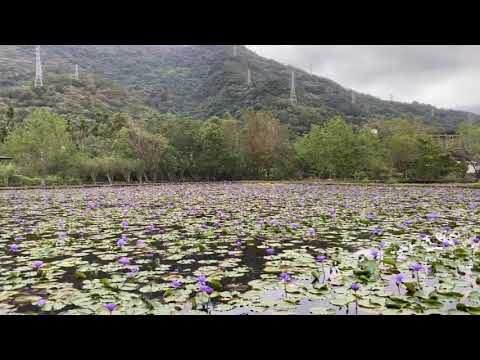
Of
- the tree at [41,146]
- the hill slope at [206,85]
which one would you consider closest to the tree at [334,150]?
the hill slope at [206,85]

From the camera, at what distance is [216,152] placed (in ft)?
89.3

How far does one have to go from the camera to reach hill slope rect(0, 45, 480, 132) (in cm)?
4384

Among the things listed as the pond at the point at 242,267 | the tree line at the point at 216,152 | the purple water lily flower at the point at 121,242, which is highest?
the tree line at the point at 216,152

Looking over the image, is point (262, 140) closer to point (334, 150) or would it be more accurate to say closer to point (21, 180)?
point (334, 150)

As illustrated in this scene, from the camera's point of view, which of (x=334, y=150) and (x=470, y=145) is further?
(x=334, y=150)

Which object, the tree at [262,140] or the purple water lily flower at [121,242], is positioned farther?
the tree at [262,140]

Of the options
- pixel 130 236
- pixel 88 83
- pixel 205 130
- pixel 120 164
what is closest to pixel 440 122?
pixel 205 130

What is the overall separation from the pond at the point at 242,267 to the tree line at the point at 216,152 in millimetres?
16808

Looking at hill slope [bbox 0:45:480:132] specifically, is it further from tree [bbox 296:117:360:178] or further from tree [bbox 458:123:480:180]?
tree [bbox 458:123:480:180]

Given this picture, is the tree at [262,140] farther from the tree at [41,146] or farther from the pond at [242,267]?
the pond at [242,267]

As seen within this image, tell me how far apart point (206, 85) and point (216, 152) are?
31118mm

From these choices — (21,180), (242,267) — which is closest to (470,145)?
(242,267)

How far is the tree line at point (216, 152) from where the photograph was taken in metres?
22.4

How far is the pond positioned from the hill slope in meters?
31.5
